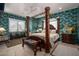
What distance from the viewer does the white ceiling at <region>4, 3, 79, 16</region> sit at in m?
2.15

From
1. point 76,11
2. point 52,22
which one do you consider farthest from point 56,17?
point 76,11

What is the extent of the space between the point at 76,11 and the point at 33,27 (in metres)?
0.95

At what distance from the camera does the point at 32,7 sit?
2184 millimetres

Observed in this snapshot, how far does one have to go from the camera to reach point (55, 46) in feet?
7.18

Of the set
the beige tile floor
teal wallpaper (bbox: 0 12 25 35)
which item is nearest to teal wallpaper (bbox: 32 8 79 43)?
the beige tile floor

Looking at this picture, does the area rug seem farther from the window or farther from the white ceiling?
the white ceiling

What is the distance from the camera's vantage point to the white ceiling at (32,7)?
84.5 inches

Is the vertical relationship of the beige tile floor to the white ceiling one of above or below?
→ below

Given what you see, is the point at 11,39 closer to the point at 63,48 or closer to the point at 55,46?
the point at 55,46

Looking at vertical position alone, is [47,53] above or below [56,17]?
below

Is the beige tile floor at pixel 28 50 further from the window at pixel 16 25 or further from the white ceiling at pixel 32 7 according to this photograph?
the white ceiling at pixel 32 7

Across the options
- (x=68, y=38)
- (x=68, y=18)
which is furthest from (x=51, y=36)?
(x=68, y=18)

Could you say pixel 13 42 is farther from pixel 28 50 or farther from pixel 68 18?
pixel 68 18

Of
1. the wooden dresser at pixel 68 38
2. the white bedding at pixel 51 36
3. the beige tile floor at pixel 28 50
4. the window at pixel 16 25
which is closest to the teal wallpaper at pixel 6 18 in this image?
the window at pixel 16 25
